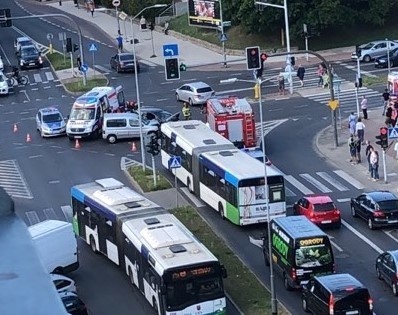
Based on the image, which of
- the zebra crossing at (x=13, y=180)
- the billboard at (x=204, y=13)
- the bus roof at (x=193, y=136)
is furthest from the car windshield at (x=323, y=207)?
the billboard at (x=204, y=13)

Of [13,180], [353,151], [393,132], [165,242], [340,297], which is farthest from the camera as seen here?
[13,180]

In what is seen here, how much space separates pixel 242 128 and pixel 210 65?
1197 inches

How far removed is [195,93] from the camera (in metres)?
58.9

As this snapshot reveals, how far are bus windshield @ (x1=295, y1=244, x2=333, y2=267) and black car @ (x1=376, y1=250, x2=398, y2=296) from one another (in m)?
1.62

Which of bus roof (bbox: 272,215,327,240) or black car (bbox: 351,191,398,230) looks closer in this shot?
bus roof (bbox: 272,215,327,240)

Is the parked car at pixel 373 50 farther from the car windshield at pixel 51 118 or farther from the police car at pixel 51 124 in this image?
the police car at pixel 51 124

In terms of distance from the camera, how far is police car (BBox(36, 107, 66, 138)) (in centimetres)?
5275

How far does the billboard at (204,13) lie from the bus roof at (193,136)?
36560mm

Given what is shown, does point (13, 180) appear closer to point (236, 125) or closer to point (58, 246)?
point (236, 125)

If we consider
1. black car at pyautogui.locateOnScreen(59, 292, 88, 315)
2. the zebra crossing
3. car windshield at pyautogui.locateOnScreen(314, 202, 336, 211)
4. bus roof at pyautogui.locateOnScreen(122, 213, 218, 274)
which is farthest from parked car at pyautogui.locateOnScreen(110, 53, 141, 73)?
black car at pyautogui.locateOnScreen(59, 292, 88, 315)

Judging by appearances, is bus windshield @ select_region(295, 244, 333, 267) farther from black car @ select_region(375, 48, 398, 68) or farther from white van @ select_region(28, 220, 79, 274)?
black car @ select_region(375, 48, 398, 68)

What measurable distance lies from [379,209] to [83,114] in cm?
2395

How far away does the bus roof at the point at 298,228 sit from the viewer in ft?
86.6

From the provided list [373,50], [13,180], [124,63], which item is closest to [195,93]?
[124,63]
